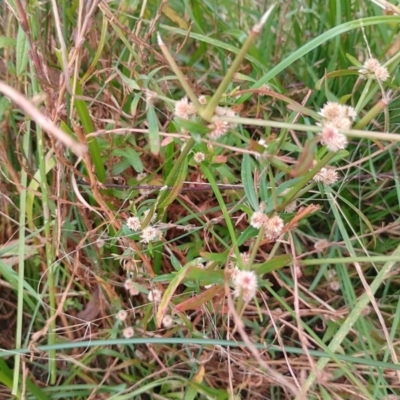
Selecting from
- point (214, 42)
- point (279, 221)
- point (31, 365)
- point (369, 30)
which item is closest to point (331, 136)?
point (279, 221)

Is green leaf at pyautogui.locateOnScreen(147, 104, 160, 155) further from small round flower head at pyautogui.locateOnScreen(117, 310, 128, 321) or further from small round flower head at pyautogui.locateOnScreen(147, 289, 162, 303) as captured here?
small round flower head at pyautogui.locateOnScreen(117, 310, 128, 321)

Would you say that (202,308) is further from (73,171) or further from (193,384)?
(73,171)

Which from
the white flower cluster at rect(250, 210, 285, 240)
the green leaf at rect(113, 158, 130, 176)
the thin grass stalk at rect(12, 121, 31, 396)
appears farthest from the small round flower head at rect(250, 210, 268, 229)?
the thin grass stalk at rect(12, 121, 31, 396)

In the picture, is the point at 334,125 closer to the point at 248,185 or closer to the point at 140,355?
the point at 248,185

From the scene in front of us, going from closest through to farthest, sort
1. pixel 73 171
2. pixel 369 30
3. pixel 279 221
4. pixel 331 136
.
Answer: pixel 331 136, pixel 279 221, pixel 73 171, pixel 369 30

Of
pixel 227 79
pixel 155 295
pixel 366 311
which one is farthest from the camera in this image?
pixel 366 311

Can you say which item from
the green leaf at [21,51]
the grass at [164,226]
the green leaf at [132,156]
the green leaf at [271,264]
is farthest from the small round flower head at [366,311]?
the green leaf at [21,51]

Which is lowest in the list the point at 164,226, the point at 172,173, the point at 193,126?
the point at 164,226

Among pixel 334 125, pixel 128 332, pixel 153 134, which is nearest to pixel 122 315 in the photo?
pixel 128 332

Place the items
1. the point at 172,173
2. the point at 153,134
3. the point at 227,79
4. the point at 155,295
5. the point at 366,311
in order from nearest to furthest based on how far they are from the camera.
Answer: the point at 227,79, the point at 153,134, the point at 172,173, the point at 155,295, the point at 366,311
